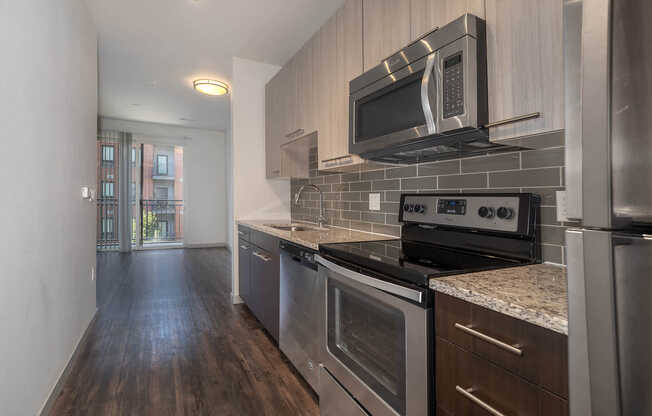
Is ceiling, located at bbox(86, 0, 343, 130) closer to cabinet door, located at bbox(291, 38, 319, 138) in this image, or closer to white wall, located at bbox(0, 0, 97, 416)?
cabinet door, located at bbox(291, 38, 319, 138)

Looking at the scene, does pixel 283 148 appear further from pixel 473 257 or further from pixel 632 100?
pixel 632 100

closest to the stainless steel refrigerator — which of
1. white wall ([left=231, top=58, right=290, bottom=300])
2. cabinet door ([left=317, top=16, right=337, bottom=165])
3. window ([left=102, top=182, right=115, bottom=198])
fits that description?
cabinet door ([left=317, top=16, right=337, bottom=165])

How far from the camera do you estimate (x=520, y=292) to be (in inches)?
31.7

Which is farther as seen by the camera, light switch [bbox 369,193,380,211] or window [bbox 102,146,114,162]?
window [bbox 102,146,114,162]

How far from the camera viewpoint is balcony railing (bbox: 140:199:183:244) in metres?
7.01

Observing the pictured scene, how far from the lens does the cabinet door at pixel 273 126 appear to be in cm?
312

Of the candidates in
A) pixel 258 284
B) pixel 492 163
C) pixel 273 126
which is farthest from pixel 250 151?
pixel 492 163

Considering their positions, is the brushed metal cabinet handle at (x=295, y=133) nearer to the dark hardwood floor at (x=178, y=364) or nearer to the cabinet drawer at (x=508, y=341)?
the dark hardwood floor at (x=178, y=364)

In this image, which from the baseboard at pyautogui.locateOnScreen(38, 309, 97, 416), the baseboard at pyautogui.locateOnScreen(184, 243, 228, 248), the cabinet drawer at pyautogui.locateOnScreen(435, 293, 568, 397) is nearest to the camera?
the cabinet drawer at pyautogui.locateOnScreen(435, 293, 568, 397)

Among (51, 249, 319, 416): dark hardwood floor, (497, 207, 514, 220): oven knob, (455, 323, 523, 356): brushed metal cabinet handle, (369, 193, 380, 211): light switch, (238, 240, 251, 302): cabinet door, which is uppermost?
(369, 193, 380, 211): light switch

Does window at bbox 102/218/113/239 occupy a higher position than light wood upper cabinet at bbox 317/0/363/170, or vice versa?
light wood upper cabinet at bbox 317/0/363/170

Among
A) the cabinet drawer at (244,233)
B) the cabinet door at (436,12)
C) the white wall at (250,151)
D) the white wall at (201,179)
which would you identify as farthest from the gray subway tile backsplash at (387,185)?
the white wall at (201,179)

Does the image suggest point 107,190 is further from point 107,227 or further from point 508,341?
point 508,341

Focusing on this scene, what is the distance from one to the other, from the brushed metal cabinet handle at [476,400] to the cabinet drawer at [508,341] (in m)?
0.11
